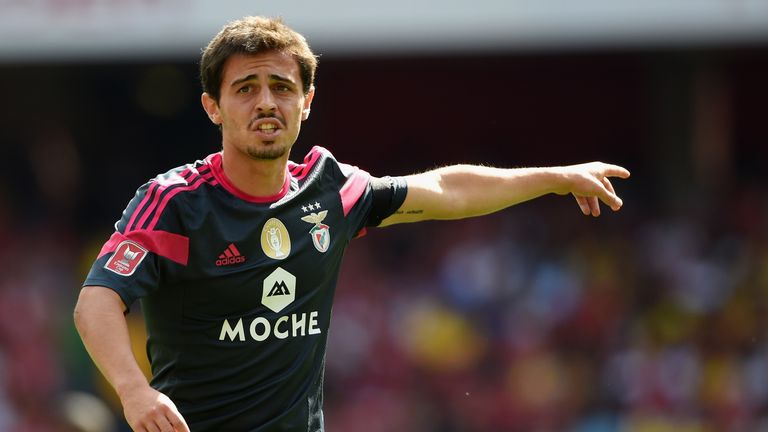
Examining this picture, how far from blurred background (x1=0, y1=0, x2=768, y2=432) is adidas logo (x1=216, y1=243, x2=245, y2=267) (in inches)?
223

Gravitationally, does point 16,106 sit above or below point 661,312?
above

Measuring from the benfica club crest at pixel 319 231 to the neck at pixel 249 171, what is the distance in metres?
0.19

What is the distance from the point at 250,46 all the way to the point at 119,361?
111 cm

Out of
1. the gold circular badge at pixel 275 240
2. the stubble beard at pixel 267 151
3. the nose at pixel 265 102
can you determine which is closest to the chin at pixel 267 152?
the stubble beard at pixel 267 151

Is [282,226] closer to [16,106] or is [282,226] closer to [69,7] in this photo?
[69,7]

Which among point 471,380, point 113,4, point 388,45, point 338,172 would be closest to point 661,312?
point 471,380

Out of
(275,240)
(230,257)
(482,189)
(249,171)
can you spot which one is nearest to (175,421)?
(230,257)

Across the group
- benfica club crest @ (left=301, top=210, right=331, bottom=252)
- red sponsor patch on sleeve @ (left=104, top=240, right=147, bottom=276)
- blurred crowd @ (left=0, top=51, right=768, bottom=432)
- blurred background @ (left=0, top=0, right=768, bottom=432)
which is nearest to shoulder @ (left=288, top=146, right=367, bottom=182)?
benfica club crest @ (left=301, top=210, right=331, bottom=252)

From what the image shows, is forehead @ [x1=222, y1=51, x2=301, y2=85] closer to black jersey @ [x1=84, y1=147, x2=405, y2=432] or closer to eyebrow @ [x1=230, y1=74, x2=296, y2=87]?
eyebrow @ [x1=230, y1=74, x2=296, y2=87]

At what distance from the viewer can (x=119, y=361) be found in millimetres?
3977

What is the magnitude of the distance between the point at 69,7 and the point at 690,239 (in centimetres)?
588

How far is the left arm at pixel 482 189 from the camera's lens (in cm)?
497

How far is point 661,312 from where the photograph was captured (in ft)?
38.4

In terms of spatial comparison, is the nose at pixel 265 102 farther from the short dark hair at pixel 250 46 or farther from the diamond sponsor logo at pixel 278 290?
the diamond sponsor logo at pixel 278 290
